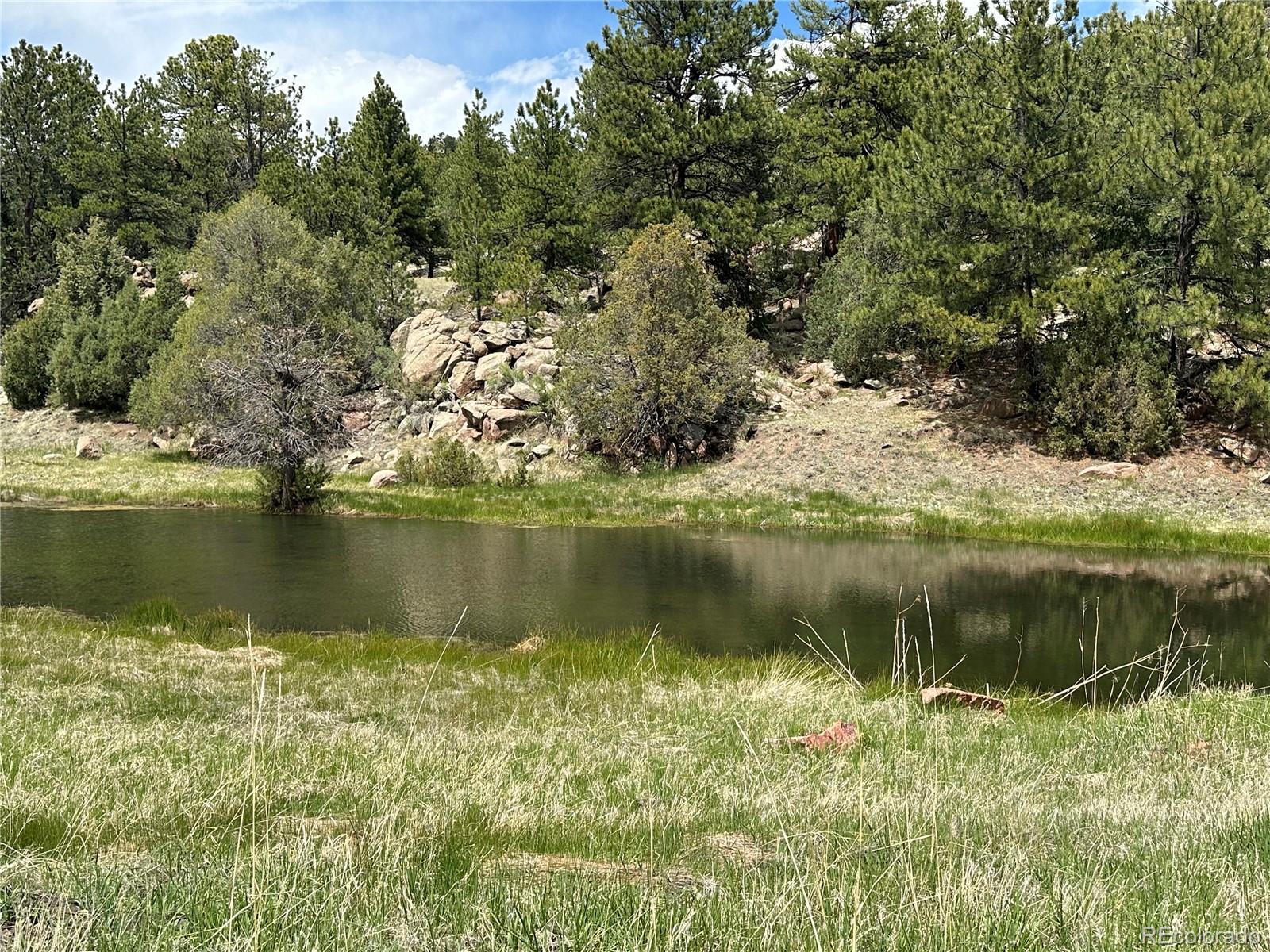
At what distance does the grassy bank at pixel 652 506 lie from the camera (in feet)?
89.4

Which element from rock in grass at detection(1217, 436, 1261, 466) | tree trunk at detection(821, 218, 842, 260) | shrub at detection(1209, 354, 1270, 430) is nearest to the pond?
rock in grass at detection(1217, 436, 1261, 466)

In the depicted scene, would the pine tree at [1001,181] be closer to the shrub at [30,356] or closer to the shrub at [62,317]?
the shrub at [62,317]

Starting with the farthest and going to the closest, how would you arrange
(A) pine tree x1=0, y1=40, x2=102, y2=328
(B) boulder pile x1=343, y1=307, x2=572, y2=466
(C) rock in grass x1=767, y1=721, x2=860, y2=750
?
1. (A) pine tree x1=0, y1=40, x2=102, y2=328
2. (B) boulder pile x1=343, y1=307, x2=572, y2=466
3. (C) rock in grass x1=767, y1=721, x2=860, y2=750

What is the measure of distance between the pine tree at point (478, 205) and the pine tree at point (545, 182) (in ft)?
6.44

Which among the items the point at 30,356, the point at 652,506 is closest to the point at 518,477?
the point at 652,506

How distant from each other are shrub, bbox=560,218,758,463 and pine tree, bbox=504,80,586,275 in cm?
1067

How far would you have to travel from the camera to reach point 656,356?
38156mm

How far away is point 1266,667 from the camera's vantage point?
1462 centimetres

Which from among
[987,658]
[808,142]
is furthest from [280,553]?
[808,142]

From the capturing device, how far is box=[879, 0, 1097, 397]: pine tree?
3353 cm

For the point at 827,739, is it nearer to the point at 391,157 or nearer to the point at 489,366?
the point at 489,366

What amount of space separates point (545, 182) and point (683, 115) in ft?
29.1

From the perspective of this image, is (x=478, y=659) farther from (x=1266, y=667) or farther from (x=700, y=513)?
(x=700, y=513)

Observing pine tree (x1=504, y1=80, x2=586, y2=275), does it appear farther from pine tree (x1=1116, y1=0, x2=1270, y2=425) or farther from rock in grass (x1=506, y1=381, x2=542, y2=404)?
pine tree (x1=1116, y1=0, x2=1270, y2=425)
